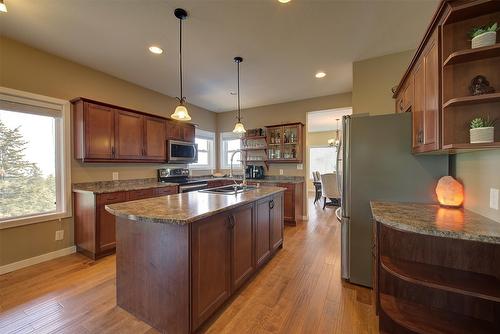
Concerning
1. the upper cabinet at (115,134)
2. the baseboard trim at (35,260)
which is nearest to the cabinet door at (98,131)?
the upper cabinet at (115,134)

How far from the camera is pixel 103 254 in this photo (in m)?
2.87

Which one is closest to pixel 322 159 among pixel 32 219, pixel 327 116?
pixel 327 116

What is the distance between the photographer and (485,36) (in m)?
1.16

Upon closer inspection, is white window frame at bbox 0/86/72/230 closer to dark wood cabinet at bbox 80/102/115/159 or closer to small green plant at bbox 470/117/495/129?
dark wood cabinet at bbox 80/102/115/159

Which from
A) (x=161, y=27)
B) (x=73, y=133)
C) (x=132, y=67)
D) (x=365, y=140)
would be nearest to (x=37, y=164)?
(x=73, y=133)

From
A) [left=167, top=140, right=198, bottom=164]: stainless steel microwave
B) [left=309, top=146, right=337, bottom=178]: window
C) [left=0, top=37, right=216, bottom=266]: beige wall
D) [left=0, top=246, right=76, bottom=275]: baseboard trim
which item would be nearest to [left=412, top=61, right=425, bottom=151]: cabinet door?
[left=167, top=140, right=198, bottom=164]: stainless steel microwave

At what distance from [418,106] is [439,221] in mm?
988

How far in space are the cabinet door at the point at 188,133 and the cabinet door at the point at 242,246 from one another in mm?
2923

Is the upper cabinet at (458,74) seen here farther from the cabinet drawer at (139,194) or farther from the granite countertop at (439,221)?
the cabinet drawer at (139,194)

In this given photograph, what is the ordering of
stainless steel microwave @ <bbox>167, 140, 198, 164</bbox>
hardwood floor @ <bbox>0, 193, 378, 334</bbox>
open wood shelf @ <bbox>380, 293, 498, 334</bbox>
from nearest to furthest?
open wood shelf @ <bbox>380, 293, 498, 334</bbox>, hardwood floor @ <bbox>0, 193, 378, 334</bbox>, stainless steel microwave @ <bbox>167, 140, 198, 164</bbox>

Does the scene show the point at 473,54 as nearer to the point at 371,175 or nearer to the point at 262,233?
the point at 371,175

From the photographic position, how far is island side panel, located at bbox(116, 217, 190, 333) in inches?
57.6

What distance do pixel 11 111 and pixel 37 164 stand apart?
0.69 meters

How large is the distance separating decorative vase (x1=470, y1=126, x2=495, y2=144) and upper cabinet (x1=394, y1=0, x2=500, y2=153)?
0.02 meters
